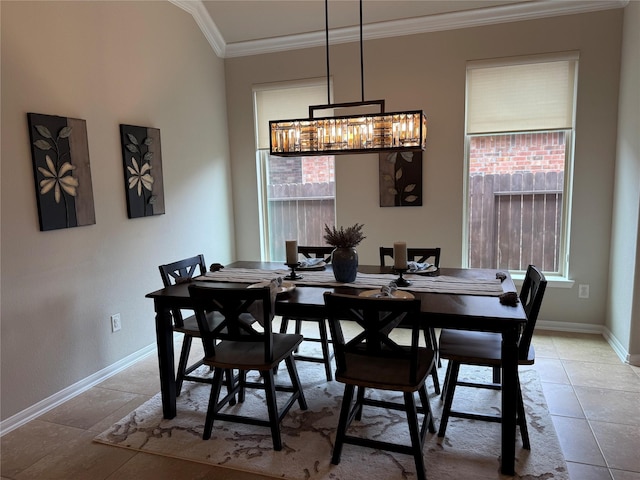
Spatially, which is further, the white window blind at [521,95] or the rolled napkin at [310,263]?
the white window blind at [521,95]

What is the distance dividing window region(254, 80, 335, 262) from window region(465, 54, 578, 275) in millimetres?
1408

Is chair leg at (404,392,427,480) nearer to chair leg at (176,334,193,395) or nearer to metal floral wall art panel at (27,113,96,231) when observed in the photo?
chair leg at (176,334,193,395)

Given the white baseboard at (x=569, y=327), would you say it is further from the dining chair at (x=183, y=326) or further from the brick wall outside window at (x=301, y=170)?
the dining chair at (x=183, y=326)

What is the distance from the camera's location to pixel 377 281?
280cm

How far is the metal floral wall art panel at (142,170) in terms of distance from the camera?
3400mm

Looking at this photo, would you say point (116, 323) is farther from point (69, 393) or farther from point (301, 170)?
point (301, 170)

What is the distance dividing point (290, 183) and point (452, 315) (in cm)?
292

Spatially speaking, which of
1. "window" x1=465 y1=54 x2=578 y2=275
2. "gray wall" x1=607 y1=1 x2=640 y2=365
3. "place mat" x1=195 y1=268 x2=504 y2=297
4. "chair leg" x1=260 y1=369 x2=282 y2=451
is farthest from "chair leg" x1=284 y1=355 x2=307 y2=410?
"gray wall" x1=607 y1=1 x2=640 y2=365

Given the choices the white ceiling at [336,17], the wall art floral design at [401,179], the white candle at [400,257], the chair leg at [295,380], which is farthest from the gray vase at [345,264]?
the white ceiling at [336,17]

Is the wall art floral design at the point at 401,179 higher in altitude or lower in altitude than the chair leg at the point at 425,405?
higher

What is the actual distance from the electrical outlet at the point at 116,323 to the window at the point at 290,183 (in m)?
1.79

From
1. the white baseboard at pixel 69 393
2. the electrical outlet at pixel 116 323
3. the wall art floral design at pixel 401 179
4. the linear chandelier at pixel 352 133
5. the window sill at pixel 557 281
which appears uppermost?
the linear chandelier at pixel 352 133

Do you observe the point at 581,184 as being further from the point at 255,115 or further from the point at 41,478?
the point at 41,478

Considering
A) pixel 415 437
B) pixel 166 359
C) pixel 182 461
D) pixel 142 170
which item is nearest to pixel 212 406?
pixel 182 461
